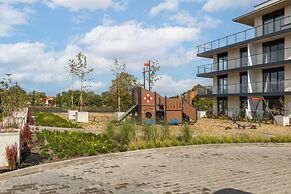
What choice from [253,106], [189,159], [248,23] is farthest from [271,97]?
[189,159]

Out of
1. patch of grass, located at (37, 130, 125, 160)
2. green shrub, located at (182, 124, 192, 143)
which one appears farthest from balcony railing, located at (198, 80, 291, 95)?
patch of grass, located at (37, 130, 125, 160)

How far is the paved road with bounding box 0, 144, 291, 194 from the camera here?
6609 millimetres

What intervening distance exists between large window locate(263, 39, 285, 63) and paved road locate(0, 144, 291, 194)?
22968 mm

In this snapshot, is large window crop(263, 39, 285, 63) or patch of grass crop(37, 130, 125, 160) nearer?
patch of grass crop(37, 130, 125, 160)

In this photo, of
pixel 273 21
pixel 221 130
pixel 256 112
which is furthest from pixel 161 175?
pixel 273 21

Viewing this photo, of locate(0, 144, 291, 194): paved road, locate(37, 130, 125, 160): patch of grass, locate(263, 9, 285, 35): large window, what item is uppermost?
locate(263, 9, 285, 35): large window

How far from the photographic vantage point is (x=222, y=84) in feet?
134

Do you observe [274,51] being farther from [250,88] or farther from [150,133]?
[150,133]

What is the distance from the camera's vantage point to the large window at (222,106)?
40031 mm

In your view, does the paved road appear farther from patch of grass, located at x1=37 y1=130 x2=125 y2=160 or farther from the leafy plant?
patch of grass, located at x1=37 y1=130 x2=125 y2=160

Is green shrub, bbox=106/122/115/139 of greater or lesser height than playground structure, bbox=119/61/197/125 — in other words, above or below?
below

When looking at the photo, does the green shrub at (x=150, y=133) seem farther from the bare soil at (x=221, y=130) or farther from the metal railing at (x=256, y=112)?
the metal railing at (x=256, y=112)

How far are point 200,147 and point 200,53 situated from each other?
3158 centimetres

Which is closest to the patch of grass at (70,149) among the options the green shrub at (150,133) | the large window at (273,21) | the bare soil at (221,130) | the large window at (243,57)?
the green shrub at (150,133)
